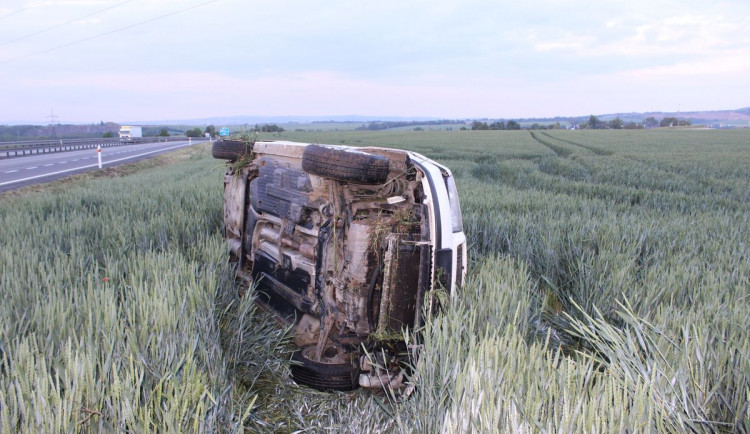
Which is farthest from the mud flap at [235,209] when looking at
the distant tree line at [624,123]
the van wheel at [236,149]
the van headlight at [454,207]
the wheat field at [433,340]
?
the distant tree line at [624,123]

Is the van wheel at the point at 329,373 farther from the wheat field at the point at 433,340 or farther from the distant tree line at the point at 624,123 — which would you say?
the distant tree line at the point at 624,123

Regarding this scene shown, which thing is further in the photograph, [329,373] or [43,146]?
[43,146]

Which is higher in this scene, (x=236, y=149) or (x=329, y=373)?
(x=236, y=149)

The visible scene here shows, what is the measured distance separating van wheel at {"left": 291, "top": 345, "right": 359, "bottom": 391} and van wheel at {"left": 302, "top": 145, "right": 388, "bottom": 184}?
112 cm

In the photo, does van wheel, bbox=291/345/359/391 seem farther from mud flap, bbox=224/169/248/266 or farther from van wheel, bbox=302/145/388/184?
mud flap, bbox=224/169/248/266

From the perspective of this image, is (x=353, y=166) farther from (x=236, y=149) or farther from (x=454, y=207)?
(x=236, y=149)

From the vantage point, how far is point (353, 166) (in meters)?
2.97

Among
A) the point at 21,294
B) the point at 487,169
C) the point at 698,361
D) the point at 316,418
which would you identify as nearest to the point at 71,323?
the point at 21,294

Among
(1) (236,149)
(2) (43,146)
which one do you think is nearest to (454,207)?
(1) (236,149)

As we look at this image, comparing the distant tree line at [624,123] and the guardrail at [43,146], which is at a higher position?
the distant tree line at [624,123]

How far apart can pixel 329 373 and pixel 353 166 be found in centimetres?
128

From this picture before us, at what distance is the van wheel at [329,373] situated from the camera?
10.4 ft

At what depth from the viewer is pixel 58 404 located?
5.36 ft

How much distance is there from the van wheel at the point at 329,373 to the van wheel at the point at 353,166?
1120 millimetres
